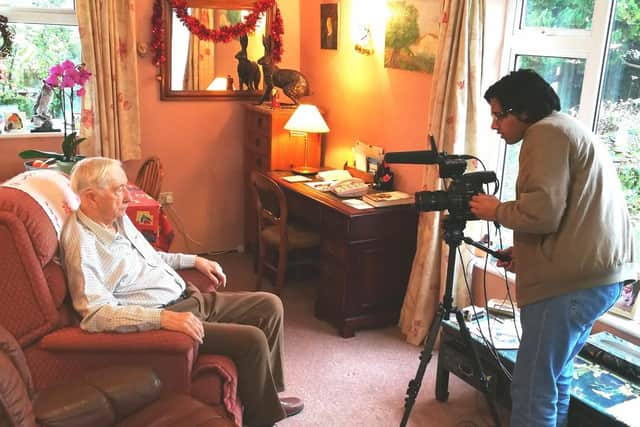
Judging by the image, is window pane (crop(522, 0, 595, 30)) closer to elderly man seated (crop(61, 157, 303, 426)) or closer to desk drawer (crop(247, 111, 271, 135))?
desk drawer (crop(247, 111, 271, 135))

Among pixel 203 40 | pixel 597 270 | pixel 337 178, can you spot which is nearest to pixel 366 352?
pixel 337 178

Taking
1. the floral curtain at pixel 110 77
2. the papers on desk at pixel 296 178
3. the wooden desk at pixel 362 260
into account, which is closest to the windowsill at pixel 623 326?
the wooden desk at pixel 362 260

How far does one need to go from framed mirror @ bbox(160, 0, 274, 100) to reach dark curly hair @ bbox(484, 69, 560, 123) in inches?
98.7

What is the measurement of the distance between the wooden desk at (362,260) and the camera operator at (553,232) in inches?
47.0

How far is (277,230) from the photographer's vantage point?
355 centimetres

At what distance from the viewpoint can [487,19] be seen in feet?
9.39

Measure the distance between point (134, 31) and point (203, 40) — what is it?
0.49 m

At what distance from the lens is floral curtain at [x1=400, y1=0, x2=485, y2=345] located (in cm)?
276

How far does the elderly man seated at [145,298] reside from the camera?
1.92 metres

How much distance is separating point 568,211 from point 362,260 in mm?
1481

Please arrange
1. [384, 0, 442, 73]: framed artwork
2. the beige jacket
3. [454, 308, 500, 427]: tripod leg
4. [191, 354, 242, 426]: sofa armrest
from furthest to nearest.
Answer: [384, 0, 442, 73]: framed artwork
[454, 308, 500, 427]: tripod leg
[191, 354, 242, 426]: sofa armrest
the beige jacket

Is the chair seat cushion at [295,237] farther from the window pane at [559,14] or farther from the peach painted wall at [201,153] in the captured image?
the window pane at [559,14]

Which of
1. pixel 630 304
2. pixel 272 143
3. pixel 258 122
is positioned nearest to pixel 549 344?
pixel 630 304

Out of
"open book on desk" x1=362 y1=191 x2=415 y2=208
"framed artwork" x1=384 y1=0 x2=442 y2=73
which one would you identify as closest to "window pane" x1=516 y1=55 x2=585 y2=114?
"framed artwork" x1=384 y1=0 x2=442 y2=73
